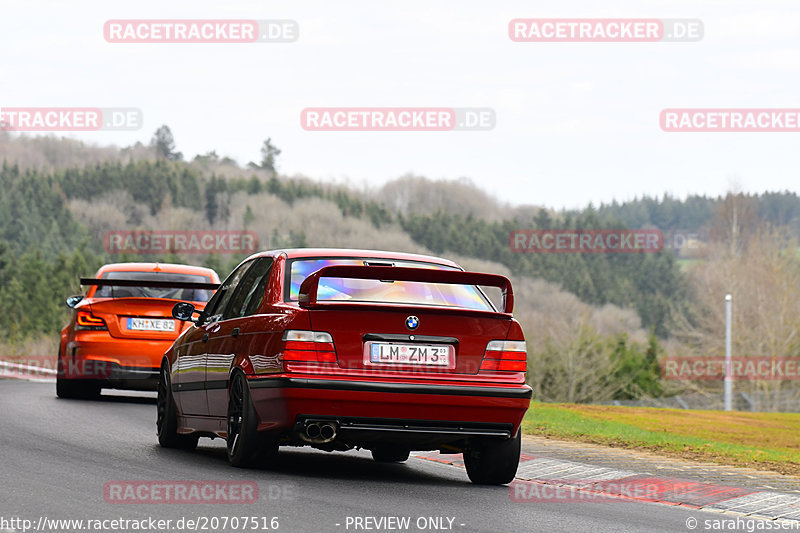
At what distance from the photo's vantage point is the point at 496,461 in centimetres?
874

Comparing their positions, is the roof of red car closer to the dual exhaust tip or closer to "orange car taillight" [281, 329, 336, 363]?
"orange car taillight" [281, 329, 336, 363]

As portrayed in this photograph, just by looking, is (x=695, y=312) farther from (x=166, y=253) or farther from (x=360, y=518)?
(x=360, y=518)

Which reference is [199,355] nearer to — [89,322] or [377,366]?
[377,366]

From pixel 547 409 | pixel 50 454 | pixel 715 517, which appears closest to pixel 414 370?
pixel 715 517

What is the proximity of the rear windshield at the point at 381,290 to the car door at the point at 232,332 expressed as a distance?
0.31 meters

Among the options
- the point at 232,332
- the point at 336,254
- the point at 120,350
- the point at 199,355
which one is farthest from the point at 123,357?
the point at 336,254

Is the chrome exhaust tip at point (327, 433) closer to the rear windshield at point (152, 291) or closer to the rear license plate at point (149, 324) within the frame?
the rear license plate at point (149, 324)

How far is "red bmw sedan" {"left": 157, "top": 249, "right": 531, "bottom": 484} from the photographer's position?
7898 mm

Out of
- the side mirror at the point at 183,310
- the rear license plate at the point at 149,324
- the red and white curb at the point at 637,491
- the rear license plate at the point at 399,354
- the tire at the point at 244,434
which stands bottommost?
the red and white curb at the point at 637,491

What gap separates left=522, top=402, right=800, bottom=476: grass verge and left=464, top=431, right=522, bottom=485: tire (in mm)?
2965

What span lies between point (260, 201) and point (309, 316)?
135 meters

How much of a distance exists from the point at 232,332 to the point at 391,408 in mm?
1719

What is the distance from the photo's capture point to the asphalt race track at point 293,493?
6664mm

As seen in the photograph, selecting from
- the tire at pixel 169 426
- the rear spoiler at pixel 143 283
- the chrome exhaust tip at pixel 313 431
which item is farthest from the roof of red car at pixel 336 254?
the rear spoiler at pixel 143 283
